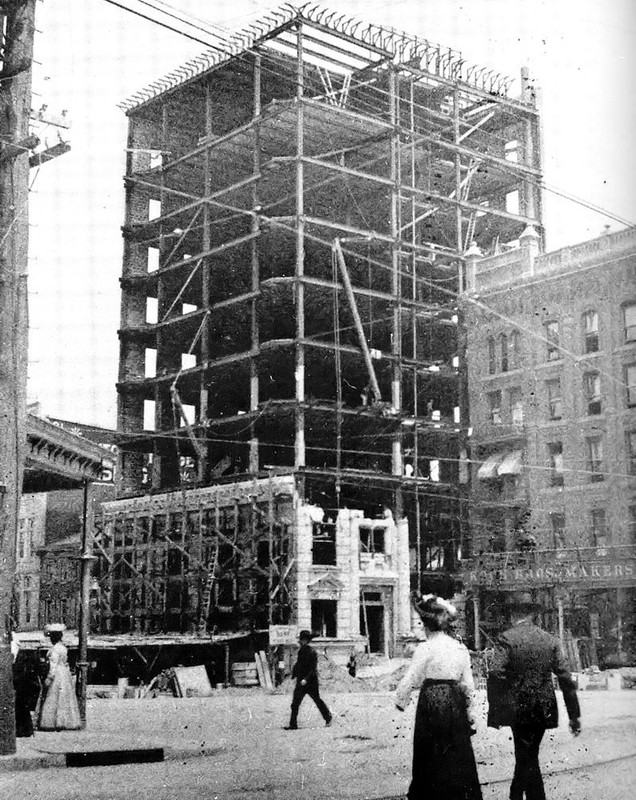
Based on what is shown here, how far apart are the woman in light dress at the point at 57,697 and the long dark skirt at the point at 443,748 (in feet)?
33.0

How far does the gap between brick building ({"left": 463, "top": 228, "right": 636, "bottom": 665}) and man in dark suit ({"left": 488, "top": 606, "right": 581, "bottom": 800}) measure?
107 feet

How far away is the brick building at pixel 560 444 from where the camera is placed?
144 ft

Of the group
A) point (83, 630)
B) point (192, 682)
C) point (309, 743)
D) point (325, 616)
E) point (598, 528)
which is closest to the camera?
point (309, 743)

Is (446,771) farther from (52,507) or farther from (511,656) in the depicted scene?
(52,507)

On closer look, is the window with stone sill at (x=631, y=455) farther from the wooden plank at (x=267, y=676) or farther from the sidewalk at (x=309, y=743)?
the sidewalk at (x=309, y=743)

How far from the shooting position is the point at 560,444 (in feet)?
160

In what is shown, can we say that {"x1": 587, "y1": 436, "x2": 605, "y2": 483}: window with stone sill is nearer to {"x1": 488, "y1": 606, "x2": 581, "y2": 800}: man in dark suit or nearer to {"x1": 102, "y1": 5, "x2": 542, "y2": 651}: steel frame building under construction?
{"x1": 102, "y1": 5, "x2": 542, "y2": 651}: steel frame building under construction

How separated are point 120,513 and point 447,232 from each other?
24.8 metres

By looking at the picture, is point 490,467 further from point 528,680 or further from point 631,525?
point 528,680

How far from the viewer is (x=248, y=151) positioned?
58.0 m

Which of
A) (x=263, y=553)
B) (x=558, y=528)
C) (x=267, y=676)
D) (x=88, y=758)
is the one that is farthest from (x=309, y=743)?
(x=558, y=528)

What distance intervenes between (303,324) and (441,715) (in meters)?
43.5

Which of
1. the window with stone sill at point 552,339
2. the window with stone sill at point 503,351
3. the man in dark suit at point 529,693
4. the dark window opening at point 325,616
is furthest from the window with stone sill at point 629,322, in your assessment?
the man in dark suit at point 529,693

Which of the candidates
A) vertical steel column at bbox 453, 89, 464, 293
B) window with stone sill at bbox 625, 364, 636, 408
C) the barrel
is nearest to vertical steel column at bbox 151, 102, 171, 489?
vertical steel column at bbox 453, 89, 464, 293
